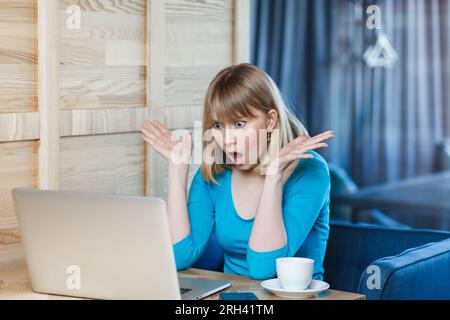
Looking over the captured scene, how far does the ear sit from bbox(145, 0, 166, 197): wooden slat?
41 centimetres

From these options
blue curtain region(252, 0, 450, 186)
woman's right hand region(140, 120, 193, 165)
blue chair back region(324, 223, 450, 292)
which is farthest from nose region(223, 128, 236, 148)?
blue curtain region(252, 0, 450, 186)

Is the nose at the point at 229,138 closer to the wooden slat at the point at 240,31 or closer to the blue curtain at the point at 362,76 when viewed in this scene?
the wooden slat at the point at 240,31

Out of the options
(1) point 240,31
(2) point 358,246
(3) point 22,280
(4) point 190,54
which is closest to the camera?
(3) point 22,280

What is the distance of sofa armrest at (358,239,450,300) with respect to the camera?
1797 mm

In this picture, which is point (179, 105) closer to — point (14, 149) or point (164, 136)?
point (164, 136)

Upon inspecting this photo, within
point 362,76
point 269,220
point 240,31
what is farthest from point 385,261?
point 362,76

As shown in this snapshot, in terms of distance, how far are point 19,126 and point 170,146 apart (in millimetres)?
382

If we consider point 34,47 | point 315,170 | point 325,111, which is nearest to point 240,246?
point 315,170

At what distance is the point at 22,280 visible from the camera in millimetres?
1800

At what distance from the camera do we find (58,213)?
5.16 ft

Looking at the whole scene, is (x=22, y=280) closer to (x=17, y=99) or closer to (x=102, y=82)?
(x=17, y=99)

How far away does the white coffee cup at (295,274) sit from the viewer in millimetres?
1619

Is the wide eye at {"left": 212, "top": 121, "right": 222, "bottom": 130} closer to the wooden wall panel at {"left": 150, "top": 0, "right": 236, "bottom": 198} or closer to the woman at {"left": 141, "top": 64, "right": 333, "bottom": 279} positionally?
the woman at {"left": 141, "top": 64, "right": 333, "bottom": 279}
